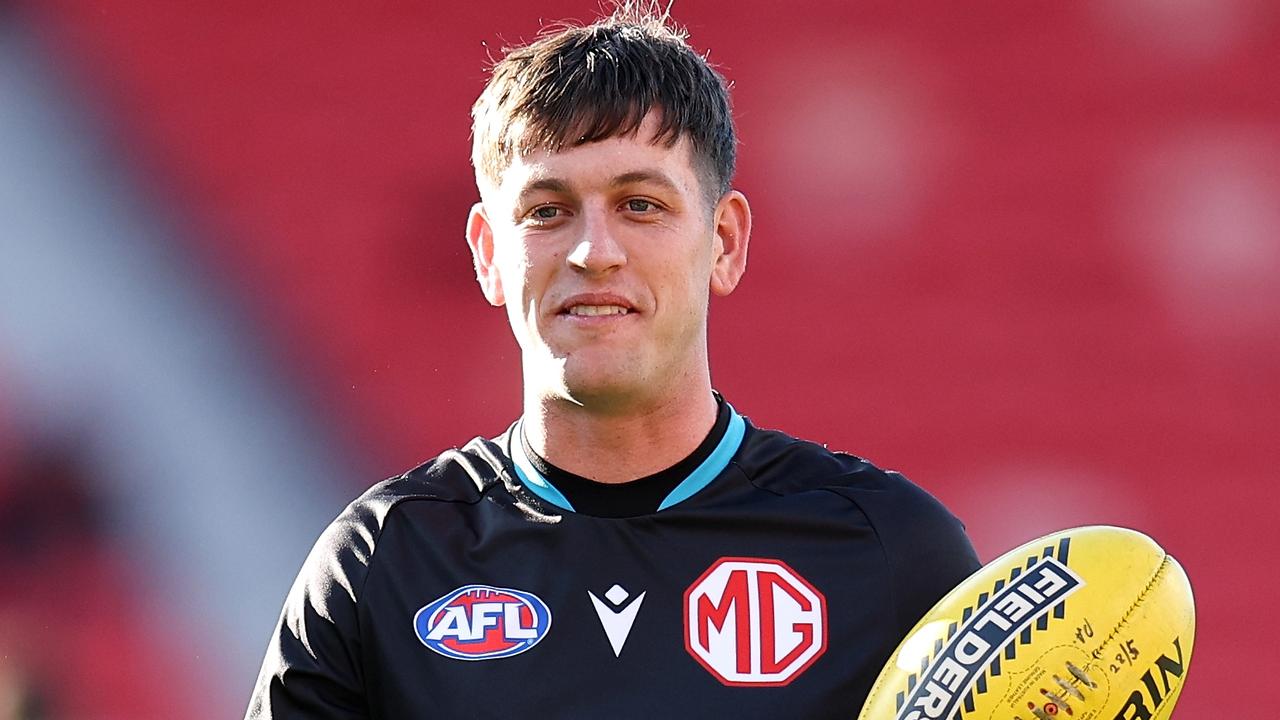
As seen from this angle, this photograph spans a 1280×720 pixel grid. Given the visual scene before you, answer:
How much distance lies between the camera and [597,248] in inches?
73.5

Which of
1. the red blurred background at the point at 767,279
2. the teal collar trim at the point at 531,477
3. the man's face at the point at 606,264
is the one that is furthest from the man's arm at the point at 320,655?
the red blurred background at the point at 767,279

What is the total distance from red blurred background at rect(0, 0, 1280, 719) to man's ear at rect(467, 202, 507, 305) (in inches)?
A: 48.7

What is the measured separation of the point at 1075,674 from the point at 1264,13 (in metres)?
2.34

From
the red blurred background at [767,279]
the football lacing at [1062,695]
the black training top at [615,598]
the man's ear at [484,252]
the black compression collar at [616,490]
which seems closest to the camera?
the football lacing at [1062,695]

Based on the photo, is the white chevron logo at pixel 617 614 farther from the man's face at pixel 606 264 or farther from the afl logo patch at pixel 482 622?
the man's face at pixel 606 264

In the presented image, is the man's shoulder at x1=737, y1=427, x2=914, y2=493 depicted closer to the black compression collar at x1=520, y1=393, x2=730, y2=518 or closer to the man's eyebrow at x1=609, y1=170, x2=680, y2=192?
the black compression collar at x1=520, y1=393, x2=730, y2=518

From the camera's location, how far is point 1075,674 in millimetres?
1578

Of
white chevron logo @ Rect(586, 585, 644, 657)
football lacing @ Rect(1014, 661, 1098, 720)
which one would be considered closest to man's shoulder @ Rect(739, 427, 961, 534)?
white chevron logo @ Rect(586, 585, 644, 657)

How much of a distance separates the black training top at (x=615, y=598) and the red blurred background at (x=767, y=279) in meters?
1.36

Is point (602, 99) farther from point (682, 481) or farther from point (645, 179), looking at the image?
point (682, 481)

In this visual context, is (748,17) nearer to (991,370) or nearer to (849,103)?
(849,103)

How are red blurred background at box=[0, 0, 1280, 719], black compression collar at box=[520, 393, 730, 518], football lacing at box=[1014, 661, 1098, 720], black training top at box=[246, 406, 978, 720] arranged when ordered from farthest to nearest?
red blurred background at box=[0, 0, 1280, 719] → black compression collar at box=[520, 393, 730, 518] → black training top at box=[246, 406, 978, 720] → football lacing at box=[1014, 661, 1098, 720]

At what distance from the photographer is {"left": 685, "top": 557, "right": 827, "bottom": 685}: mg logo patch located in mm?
1877

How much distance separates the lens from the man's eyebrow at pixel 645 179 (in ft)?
6.27
